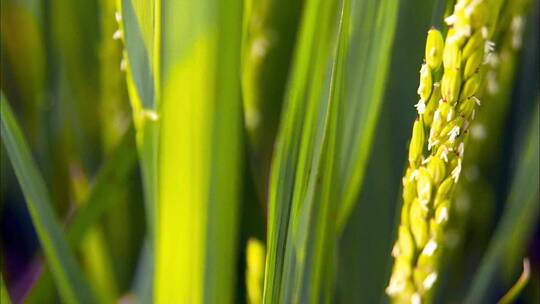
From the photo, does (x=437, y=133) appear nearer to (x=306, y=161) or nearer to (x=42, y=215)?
(x=306, y=161)

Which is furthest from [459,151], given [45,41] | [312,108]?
[45,41]

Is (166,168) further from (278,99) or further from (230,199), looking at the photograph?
(278,99)

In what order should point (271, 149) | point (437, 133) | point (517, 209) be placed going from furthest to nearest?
point (271, 149) < point (517, 209) < point (437, 133)

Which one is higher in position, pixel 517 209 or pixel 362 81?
pixel 362 81

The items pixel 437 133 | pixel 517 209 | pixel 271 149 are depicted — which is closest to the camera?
pixel 437 133

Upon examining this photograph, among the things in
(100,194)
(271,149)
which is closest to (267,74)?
(271,149)

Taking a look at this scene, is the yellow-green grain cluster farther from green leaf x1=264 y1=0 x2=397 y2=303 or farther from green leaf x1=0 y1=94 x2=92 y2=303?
green leaf x1=0 y1=94 x2=92 y2=303

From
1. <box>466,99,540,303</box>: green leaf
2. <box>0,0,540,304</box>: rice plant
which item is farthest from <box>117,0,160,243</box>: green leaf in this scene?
<box>466,99,540,303</box>: green leaf
